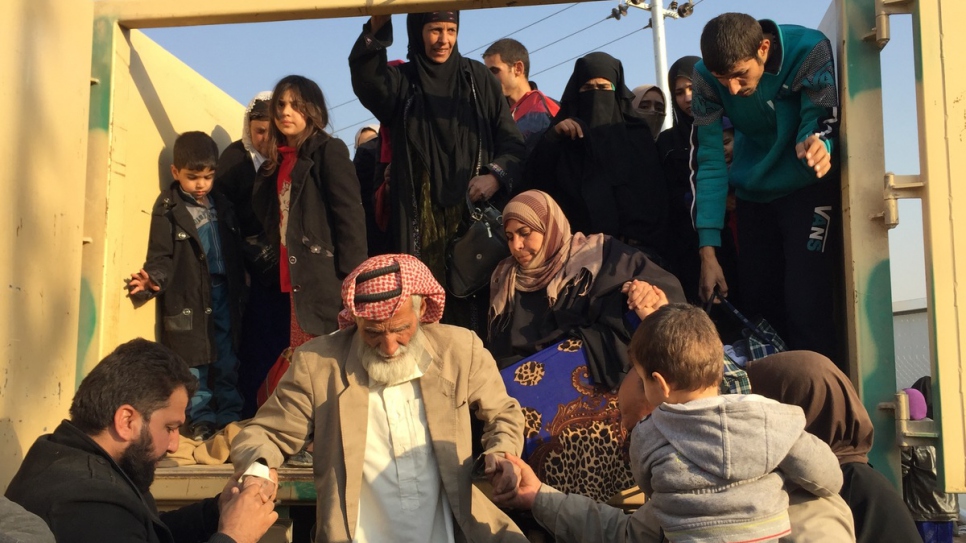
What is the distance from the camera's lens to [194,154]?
565cm

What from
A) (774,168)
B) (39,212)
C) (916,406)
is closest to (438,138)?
(774,168)

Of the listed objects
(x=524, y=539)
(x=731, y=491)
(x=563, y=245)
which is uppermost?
(x=563, y=245)

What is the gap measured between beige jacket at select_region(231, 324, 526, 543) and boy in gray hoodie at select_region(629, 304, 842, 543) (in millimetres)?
949

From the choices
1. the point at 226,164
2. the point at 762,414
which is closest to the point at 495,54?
the point at 226,164

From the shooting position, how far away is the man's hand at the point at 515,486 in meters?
3.56

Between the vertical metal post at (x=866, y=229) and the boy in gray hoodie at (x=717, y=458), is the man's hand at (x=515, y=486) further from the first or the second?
the vertical metal post at (x=866, y=229)

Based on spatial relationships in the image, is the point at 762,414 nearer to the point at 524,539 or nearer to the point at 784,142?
the point at 524,539

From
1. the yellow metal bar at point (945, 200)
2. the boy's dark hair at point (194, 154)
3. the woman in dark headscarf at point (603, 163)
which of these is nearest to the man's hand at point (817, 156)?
the yellow metal bar at point (945, 200)

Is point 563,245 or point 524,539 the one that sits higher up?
point 563,245

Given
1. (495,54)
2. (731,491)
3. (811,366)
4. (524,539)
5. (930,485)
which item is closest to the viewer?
(731,491)

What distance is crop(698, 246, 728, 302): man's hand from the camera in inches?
197

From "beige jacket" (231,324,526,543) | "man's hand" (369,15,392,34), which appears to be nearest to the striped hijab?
"beige jacket" (231,324,526,543)

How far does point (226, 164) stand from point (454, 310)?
5.96 ft

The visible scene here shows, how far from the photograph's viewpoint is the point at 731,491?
2.81m
